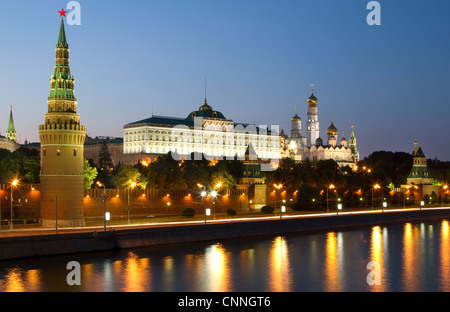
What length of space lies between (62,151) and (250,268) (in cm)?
2416

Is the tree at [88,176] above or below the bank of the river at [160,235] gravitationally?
above

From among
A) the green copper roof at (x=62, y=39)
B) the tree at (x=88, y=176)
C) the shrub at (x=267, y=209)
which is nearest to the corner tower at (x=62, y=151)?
the green copper roof at (x=62, y=39)

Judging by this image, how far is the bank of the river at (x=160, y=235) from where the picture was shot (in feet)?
146

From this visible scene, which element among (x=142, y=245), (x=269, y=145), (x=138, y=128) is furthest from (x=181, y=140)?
(x=142, y=245)

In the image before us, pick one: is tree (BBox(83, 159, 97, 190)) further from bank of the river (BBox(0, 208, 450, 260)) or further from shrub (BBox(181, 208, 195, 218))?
bank of the river (BBox(0, 208, 450, 260))

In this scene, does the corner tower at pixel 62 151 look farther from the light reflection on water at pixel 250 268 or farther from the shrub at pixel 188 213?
the shrub at pixel 188 213

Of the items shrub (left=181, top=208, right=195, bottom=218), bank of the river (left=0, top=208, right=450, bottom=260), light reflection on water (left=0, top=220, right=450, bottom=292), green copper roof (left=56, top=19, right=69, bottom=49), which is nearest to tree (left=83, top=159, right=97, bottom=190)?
shrub (left=181, top=208, right=195, bottom=218)

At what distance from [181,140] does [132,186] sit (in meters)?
95.0

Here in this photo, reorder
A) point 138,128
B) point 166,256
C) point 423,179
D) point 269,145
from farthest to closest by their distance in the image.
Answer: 1. point 269,145
2. point 138,128
3. point 423,179
4. point 166,256

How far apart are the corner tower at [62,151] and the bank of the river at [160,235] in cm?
1104

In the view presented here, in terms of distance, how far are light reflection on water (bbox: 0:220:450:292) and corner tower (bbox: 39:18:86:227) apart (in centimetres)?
1262

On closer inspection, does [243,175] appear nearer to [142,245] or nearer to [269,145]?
[142,245]
